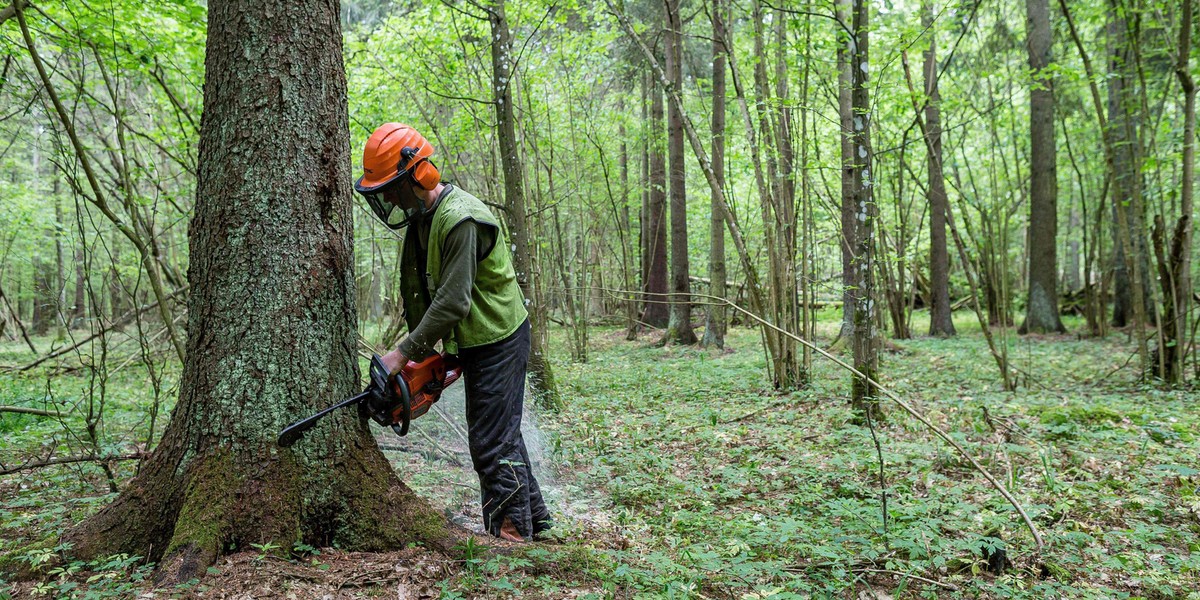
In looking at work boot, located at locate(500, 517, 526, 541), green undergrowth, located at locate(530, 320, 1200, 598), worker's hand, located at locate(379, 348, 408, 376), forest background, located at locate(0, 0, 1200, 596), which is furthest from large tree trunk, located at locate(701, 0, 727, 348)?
worker's hand, located at locate(379, 348, 408, 376)

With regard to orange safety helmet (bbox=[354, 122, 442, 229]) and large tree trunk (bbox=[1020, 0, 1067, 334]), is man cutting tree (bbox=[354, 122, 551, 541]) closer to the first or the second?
orange safety helmet (bbox=[354, 122, 442, 229])

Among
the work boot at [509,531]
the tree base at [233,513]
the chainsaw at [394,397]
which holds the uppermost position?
the chainsaw at [394,397]

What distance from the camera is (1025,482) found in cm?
412

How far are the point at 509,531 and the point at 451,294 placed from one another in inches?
49.1

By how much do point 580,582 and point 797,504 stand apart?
5.44 ft

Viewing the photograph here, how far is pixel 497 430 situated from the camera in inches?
127

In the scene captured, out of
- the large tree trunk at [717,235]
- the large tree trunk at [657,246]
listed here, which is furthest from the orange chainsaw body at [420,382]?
the large tree trunk at [657,246]

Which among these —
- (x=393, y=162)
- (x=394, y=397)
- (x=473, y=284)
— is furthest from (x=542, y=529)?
(x=393, y=162)

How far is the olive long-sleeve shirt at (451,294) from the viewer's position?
9.61ft

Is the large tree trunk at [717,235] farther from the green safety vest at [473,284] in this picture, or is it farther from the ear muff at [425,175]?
the ear muff at [425,175]

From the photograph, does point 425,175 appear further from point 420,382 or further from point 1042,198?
point 1042,198

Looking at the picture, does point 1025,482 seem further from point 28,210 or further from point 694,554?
point 28,210

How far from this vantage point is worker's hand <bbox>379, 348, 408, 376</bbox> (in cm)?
289

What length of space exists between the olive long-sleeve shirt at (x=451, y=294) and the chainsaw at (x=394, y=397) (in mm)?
97
